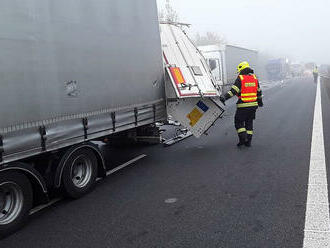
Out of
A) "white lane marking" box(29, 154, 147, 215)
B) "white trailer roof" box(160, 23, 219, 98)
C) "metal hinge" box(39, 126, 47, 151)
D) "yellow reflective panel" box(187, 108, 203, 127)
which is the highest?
"white trailer roof" box(160, 23, 219, 98)

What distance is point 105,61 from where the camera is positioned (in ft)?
17.5

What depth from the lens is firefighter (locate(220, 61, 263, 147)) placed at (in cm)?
772

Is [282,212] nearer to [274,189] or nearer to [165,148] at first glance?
[274,189]

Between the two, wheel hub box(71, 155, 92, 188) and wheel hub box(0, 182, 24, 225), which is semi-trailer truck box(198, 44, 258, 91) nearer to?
wheel hub box(71, 155, 92, 188)

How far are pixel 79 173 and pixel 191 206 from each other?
176cm

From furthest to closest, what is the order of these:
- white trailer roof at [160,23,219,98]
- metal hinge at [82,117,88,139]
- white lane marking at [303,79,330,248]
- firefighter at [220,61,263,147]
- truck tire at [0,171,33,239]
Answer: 1. firefighter at [220,61,263,147]
2. white trailer roof at [160,23,219,98]
3. metal hinge at [82,117,88,139]
4. truck tire at [0,171,33,239]
5. white lane marking at [303,79,330,248]

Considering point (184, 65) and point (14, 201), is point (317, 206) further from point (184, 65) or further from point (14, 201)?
point (184, 65)

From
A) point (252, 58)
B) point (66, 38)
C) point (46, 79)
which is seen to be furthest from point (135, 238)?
point (252, 58)

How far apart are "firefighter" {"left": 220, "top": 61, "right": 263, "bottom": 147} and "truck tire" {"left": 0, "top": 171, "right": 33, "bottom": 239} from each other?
191 inches

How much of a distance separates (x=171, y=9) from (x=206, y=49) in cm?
1287

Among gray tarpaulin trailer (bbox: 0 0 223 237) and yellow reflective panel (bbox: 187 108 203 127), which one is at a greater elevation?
gray tarpaulin trailer (bbox: 0 0 223 237)

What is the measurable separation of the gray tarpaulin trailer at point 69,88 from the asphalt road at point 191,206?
0.42 meters

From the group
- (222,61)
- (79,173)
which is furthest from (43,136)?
(222,61)

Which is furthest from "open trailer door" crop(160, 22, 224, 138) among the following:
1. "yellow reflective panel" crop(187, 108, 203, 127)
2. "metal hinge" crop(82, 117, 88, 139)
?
"metal hinge" crop(82, 117, 88, 139)
